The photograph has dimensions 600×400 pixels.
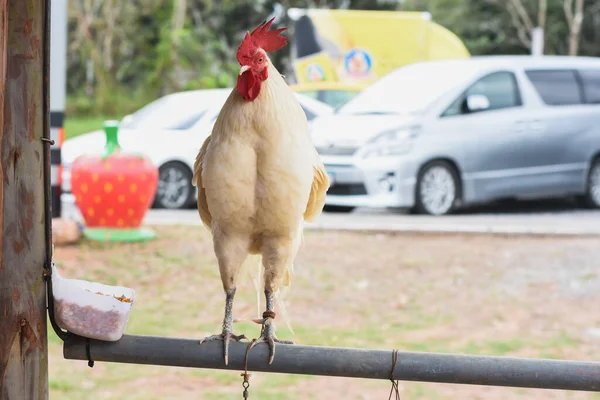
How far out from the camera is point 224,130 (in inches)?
83.0

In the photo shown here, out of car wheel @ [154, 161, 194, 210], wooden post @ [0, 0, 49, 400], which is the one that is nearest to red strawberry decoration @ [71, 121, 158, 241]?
car wheel @ [154, 161, 194, 210]

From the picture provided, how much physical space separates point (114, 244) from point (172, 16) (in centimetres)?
1550

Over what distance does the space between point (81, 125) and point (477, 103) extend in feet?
40.0

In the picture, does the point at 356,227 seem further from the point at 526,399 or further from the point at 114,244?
the point at 526,399

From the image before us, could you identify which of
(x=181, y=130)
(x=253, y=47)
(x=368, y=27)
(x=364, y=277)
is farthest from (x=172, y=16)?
(x=253, y=47)

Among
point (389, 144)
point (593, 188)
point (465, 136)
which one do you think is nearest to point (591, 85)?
point (593, 188)

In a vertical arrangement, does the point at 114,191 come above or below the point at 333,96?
below

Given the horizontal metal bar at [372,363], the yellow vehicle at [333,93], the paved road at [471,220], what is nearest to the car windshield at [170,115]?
the paved road at [471,220]

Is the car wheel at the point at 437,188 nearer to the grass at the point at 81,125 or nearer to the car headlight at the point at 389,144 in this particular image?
the car headlight at the point at 389,144

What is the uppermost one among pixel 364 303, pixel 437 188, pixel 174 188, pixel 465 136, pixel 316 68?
pixel 316 68

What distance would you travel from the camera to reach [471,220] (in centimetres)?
873

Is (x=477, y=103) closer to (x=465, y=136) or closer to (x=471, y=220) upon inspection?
(x=465, y=136)

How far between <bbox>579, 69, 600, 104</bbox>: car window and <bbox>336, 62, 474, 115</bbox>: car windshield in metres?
1.43

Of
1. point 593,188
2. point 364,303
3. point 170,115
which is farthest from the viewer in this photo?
point 593,188
